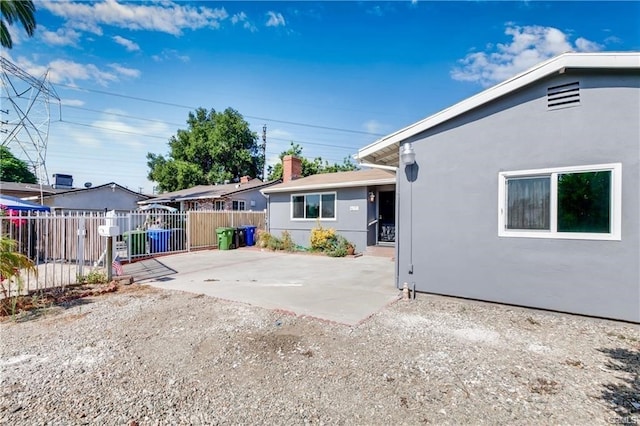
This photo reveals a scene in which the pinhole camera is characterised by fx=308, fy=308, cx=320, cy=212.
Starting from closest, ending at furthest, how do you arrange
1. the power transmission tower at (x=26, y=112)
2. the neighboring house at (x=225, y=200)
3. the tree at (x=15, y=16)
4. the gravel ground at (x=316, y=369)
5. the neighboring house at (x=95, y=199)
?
the gravel ground at (x=316, y=369)
the tree at (x=15, y=16)
the power transmission tower at (x=26, y=112)
the neighboring house at (x=95, y=199)
the neighboring house at (x=225, y=200)

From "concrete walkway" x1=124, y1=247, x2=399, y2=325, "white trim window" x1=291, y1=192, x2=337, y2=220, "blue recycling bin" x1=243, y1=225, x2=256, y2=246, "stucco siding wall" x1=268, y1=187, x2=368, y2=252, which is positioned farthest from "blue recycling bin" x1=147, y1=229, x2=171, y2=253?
"white trim window" x1=291, y1=192, x2=337, y2=220

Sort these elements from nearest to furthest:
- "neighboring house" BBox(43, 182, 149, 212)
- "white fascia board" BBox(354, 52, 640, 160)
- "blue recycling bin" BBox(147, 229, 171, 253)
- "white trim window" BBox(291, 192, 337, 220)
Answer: "white fascia board" BBox(354, 52, 640, 160) → "blue recycling bin" BBox(147, 229, 171, 253) → "white trim window" BBox(291, 192, 337, 220) → "neighboring house" BBox(43, 182, 149, 212)

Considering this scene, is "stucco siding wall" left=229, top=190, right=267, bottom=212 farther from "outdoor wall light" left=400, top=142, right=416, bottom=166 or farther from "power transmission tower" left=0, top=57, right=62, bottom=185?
"outdoor wall light" left=400, top=142, right=416, bottom=166

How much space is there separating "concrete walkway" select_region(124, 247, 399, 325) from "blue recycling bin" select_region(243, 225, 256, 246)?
3.40 meters

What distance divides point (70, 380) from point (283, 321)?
2676 mm

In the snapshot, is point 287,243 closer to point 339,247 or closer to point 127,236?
point 339,247

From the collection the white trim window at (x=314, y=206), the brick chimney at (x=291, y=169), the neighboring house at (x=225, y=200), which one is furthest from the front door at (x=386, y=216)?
the neighboring house at (x=225, y=200)

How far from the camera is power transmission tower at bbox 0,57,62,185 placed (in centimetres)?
1480

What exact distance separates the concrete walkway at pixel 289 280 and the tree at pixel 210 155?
79.3 ft

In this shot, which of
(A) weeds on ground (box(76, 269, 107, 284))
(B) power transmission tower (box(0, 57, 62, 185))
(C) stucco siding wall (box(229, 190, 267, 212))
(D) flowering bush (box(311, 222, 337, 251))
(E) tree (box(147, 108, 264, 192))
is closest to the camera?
(A) weeds on ground (box(76, 269, 107, 284))

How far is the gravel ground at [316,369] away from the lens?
2.68 metres

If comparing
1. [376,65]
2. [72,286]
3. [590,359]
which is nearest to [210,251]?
[72,286]

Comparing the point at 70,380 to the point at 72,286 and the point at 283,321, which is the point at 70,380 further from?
the point at 72,286

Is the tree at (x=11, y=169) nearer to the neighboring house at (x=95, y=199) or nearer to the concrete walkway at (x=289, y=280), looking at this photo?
the neighboring house at (x=95, y=199)
